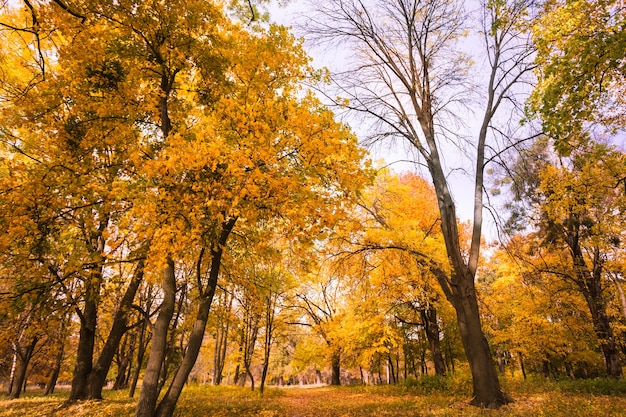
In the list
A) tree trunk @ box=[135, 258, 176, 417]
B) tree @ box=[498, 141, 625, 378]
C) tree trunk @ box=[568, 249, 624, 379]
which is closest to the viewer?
tree trunk @ box=[135, 258, 176, 417]

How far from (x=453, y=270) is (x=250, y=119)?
6914 millimetres

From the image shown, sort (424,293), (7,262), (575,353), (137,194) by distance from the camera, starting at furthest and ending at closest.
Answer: (575,353) < (424,293) < (7,262) < (137,194)

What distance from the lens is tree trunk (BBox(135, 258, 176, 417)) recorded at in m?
6.08

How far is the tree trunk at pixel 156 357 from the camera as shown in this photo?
6078 mm

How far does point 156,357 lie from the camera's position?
6359 mm

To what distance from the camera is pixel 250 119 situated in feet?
19.0

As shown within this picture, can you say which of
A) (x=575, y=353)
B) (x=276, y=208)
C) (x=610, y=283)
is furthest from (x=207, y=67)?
(x=575, y=353)

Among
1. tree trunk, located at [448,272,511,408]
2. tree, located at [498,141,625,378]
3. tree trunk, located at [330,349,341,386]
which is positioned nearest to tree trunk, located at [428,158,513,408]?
tree trunk, located at [448,272,511,408]

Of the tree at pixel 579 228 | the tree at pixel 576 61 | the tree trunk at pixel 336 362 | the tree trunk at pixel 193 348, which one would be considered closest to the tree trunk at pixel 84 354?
the tree trunk at pixel 193 348

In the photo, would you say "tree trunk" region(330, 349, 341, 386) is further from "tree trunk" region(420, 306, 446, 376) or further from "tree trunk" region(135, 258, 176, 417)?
"tree trunk" region(135, 258, 176, 417)

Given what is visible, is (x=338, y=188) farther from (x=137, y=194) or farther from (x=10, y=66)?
(x=10, y=66)

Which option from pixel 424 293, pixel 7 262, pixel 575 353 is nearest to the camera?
pixel 7 262

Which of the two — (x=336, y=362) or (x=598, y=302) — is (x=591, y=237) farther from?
Answer: (x=336, y=362)

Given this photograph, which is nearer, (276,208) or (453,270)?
(276,208)
